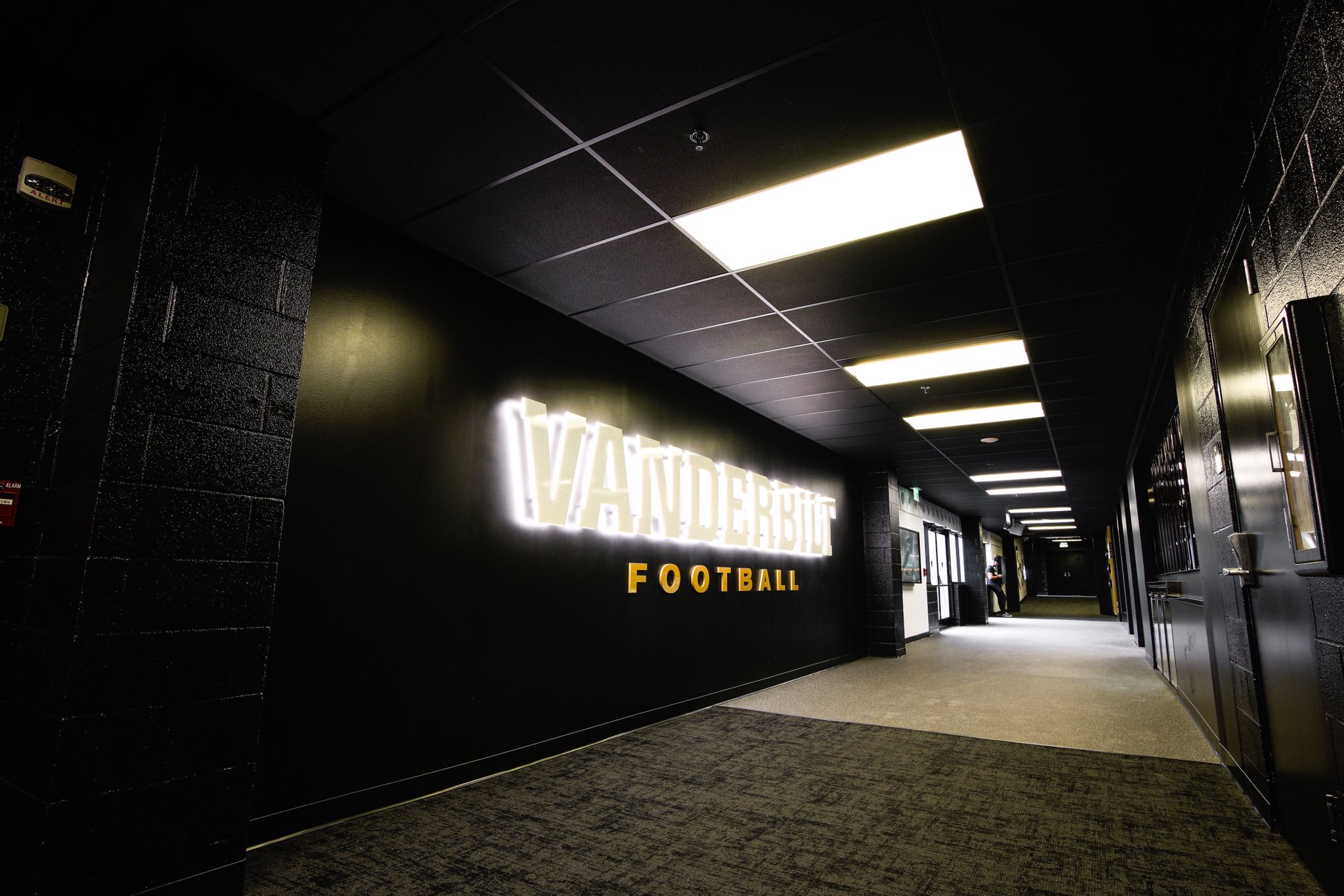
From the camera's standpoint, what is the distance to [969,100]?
2.50 metres

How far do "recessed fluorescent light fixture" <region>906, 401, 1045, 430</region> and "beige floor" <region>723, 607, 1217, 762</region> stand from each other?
2758 mm

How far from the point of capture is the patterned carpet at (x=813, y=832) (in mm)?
2369

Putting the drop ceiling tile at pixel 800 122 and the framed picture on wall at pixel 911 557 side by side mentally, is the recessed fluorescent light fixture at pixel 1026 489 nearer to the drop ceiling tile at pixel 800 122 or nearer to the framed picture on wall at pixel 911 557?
the framed picture on wall at pixel 911 557

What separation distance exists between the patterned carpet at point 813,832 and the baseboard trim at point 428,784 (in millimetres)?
66

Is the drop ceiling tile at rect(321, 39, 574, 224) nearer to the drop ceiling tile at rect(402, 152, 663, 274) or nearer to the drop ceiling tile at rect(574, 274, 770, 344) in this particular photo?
the drop ceiling tile at rect(402, 152, 663, 274)

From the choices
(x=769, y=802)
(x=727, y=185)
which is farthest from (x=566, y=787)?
(x=727, y=185)

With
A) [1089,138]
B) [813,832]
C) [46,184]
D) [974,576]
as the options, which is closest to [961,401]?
[1089,138]

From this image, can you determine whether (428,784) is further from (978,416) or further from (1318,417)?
(978,416)

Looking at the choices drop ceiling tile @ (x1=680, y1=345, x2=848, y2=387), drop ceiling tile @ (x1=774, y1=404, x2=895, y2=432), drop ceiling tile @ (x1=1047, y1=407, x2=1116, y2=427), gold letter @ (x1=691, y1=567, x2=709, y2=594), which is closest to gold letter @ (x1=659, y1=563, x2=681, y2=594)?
gold letter @ (x1=691, y1=567, x2=709, y2=594)

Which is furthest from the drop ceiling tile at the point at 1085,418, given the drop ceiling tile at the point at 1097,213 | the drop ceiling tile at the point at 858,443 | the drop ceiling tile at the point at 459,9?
the drop ceiling tile at the point at 459,9

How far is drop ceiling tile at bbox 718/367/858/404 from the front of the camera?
571 cm

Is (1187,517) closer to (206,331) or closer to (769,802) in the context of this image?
(769,802)

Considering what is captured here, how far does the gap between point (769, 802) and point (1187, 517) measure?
169 inches

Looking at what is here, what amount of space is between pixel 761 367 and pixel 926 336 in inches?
51.9
